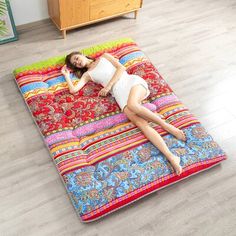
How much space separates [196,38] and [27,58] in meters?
1.67

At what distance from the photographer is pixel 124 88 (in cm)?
246

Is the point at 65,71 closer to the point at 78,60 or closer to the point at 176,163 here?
the point at 78,60

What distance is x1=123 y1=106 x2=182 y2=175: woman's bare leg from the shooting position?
2129 millimetres

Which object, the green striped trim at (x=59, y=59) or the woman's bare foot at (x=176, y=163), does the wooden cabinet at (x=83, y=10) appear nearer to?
the green striped trim at (x=59, y=59)

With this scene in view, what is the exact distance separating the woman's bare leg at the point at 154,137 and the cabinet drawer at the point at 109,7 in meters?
1.22

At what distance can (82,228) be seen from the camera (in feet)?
6.42

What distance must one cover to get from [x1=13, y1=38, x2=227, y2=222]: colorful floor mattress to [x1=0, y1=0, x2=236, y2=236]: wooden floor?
10cm

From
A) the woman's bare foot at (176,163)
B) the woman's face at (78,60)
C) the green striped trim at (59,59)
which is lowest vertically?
the woman's bare foot at (176,163)

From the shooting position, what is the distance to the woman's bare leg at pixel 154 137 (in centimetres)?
213

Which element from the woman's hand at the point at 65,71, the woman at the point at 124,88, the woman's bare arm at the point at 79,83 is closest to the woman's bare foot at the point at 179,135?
the woman at the point at 124,88

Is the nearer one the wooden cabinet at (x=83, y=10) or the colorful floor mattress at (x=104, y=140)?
the colorful floor mattress at (x=104, y=140)

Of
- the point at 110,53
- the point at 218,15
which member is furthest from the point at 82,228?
the point at 218,15

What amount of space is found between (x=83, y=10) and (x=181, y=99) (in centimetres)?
124

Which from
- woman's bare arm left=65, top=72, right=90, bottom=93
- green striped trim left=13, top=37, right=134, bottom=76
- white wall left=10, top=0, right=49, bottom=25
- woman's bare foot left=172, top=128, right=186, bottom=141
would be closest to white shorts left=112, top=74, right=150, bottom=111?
woman's bare arm left=65, top=72, right=90, bottom=93
